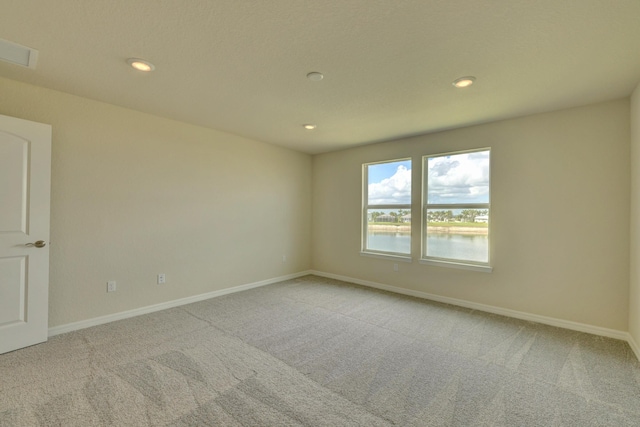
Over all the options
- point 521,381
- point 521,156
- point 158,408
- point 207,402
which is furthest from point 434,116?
point 158,408

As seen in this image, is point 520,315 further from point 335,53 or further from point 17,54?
point 17,54

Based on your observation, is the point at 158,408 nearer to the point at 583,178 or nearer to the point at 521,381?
the point at 521,381

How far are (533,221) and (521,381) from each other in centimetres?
197

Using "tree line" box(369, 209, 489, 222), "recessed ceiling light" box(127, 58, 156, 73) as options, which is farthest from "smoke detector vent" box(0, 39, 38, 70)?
"tree line" box(369, 209, 489, 222)

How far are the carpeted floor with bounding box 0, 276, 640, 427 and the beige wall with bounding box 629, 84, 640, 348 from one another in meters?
0.31

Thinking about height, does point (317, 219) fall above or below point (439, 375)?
above

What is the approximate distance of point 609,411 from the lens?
1.80 metres

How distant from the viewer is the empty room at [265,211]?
1771 mm

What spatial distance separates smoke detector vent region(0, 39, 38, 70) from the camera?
2033 millimetres

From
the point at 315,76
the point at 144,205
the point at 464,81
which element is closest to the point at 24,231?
the point at 144,205

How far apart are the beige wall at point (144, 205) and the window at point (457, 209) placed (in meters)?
2.62

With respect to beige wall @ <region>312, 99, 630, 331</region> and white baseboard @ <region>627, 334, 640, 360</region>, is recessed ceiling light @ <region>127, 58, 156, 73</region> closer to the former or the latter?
beige wall @ <region>312, 99, 630, 331</region>

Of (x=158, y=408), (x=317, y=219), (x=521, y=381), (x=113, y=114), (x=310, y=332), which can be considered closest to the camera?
(x=158, y=408)

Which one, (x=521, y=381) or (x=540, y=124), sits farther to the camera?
(x=540, y=124)
